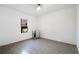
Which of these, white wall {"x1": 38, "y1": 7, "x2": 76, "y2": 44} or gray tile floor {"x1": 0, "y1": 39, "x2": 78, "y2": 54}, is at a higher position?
white wall {"x1": 38, "y1": 7, "x2": 76, "y2": 44}

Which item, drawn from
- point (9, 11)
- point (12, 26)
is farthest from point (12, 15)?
point (12, 26)

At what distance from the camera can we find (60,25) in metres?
4.16

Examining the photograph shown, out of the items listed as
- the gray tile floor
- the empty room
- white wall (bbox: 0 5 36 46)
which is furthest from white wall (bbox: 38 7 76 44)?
white wall (bbox: 0 5 36 46)

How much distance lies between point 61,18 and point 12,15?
295cm

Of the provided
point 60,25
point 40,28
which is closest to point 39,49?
point 60,25

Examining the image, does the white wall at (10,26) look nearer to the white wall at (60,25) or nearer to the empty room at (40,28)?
the empty room at (40,28)

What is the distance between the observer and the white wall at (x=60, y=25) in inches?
139

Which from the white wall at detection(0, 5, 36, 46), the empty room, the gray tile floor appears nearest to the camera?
the gray tile floor

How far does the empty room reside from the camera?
3061 mm

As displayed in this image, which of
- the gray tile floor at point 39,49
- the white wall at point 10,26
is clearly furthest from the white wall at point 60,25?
the white wall at point 10,26

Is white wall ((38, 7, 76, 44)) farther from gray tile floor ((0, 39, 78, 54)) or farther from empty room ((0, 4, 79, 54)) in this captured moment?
gray tile floor ((0, 39, 78, 54))

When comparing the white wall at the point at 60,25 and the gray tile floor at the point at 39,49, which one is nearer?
the gray tile floor at the point at 39,49
